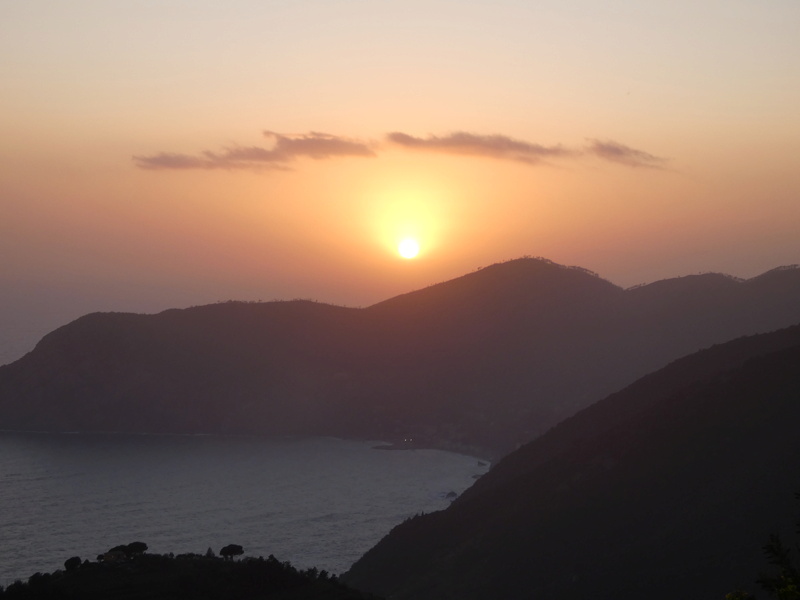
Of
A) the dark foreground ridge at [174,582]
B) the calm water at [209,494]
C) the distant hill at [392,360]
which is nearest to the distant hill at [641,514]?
the calm water at [209,494]

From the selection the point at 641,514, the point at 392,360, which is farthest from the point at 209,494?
the point at 392,360

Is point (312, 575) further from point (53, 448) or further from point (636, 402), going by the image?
point (53, 448)

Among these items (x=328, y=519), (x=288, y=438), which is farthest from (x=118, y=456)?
(x=328, y=519)

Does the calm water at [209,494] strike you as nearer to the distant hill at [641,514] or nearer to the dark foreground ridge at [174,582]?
the distant hill at [641,514]

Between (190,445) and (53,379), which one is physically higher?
(53,379)

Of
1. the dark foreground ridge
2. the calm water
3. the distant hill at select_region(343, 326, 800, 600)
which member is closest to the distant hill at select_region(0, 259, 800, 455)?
the calm water

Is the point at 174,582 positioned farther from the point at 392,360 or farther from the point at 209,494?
the point at 392,360

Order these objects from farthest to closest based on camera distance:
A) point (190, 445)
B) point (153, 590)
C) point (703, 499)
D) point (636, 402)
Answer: point (190, 445) → point (636, 402) → point (703, 499) → point (153, 590)
